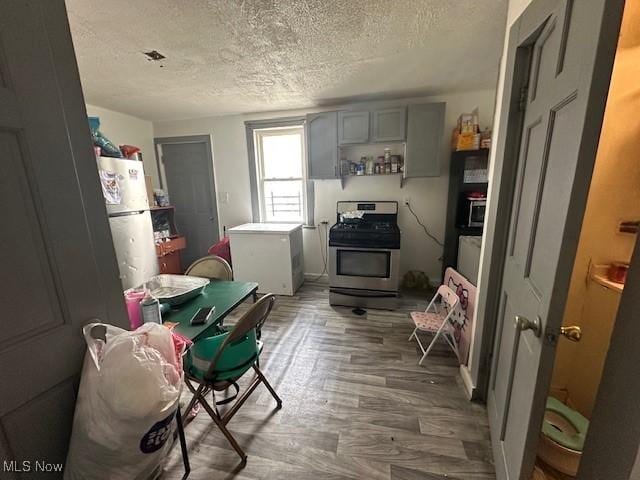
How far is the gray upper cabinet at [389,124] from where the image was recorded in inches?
112

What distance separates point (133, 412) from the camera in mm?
732

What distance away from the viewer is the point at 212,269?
211 centimetres

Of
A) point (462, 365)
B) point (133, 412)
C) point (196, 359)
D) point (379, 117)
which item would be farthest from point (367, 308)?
point (133, 412)

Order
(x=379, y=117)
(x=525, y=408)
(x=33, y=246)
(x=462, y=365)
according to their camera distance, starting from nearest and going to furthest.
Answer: (x=33, y=246), (x=525, y=408), (x=462, y=365), (x=379, y=117)

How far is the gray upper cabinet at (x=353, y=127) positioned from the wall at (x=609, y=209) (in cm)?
201

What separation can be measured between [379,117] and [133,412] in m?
3.10

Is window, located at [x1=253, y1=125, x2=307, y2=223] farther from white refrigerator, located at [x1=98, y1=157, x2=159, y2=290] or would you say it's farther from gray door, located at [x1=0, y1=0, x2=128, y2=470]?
gray door, located at [x1=0, y1=0, x2=128, y2=470]

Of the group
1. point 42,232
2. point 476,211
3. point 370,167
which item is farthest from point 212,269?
point 476,211

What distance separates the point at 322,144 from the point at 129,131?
2.65m

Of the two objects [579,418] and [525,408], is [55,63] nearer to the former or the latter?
[525,408]

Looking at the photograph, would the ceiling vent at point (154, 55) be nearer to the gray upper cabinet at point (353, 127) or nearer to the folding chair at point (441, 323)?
the gray upper cabinet at point (353, 127)

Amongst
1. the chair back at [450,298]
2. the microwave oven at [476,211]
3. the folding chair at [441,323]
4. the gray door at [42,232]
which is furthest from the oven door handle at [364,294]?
the gray door at [42,232]

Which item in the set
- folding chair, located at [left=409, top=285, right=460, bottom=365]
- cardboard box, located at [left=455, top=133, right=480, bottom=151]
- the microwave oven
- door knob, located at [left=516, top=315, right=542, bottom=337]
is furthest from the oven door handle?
door knob, located at [left=516, top=315, right=542, bottom=337]

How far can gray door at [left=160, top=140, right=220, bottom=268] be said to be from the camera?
383 centimetres
